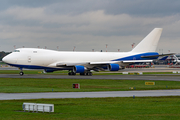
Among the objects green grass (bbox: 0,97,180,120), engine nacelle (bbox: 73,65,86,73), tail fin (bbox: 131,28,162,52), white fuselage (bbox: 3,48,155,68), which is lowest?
green grass (bbox: 0,97,180,120)

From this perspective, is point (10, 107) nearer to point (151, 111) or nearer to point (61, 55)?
point (151, 111)

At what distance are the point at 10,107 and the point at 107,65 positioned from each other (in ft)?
182

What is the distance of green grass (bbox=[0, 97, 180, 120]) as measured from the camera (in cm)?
1867

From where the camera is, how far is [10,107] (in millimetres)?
22656

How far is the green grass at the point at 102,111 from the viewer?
18.7m

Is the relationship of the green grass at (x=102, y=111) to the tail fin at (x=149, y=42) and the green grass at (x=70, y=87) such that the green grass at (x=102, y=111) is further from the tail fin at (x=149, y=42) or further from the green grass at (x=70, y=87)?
the tail fin at (x=149, y=42)

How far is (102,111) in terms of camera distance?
2102cm

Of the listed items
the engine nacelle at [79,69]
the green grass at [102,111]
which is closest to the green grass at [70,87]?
the green grass at [102,111]

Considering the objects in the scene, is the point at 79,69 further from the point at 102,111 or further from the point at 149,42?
the point at 102,111

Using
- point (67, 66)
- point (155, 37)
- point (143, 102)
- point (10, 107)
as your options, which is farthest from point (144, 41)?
point (10, 107)

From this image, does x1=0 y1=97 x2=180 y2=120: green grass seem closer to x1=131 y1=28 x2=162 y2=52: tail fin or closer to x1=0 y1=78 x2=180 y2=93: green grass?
x1=0 y1=78 x2=180 y2=93: green grass

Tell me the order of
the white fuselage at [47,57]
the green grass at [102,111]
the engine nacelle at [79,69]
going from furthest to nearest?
1. the engine nacelle at [79,69]
2. the white fuselage at [47,57]
3. the green grass at [102,111]

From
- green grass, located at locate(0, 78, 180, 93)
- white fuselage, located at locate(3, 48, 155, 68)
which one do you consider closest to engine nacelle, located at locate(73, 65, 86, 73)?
white fuselage, located at locate(3, 48, 155, 68)

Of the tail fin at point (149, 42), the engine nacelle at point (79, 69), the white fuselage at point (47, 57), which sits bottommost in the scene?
the engine nacelle at point (79, 69)
